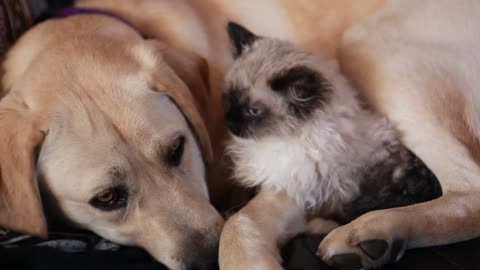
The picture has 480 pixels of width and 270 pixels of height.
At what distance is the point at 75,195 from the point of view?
120cm

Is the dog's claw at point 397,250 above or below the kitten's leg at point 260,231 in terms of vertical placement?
above

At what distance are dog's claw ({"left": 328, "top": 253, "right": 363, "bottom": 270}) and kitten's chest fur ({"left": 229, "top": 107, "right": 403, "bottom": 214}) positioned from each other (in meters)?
0.25

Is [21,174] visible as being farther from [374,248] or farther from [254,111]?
[374,248]

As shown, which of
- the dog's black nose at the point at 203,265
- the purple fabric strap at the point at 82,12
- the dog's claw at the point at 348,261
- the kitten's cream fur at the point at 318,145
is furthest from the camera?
the purple fabric strap at the point at 82,12

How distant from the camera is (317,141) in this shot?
1.29 meters

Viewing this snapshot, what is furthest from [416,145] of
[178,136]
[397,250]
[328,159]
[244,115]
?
[178,136]

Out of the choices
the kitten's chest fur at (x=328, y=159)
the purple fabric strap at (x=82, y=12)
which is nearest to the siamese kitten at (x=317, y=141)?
the kitten's chest fur at (x=328, y=159)

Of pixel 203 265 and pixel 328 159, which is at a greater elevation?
pixel 328 159

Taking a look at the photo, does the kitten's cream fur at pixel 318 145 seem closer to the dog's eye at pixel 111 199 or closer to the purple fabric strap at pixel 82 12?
the dog's eye at pixel 111 199

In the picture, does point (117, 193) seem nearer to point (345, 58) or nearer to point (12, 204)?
point (12, 204)

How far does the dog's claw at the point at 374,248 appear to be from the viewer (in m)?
1.07

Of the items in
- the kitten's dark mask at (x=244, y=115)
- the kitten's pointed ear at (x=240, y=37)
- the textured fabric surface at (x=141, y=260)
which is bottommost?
the textured fabric surface at (x=141, y=260)

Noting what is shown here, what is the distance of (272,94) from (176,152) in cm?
27

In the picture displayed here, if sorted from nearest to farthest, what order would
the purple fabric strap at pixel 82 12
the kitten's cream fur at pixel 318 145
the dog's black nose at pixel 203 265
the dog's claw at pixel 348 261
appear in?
1. the dog's claw at pixel 348 261
2. the dog's black nose at pixel 203 265
3. the kitten's cream fur at pixel 318 145
4. the purple fabric strap at pixel 82 12
